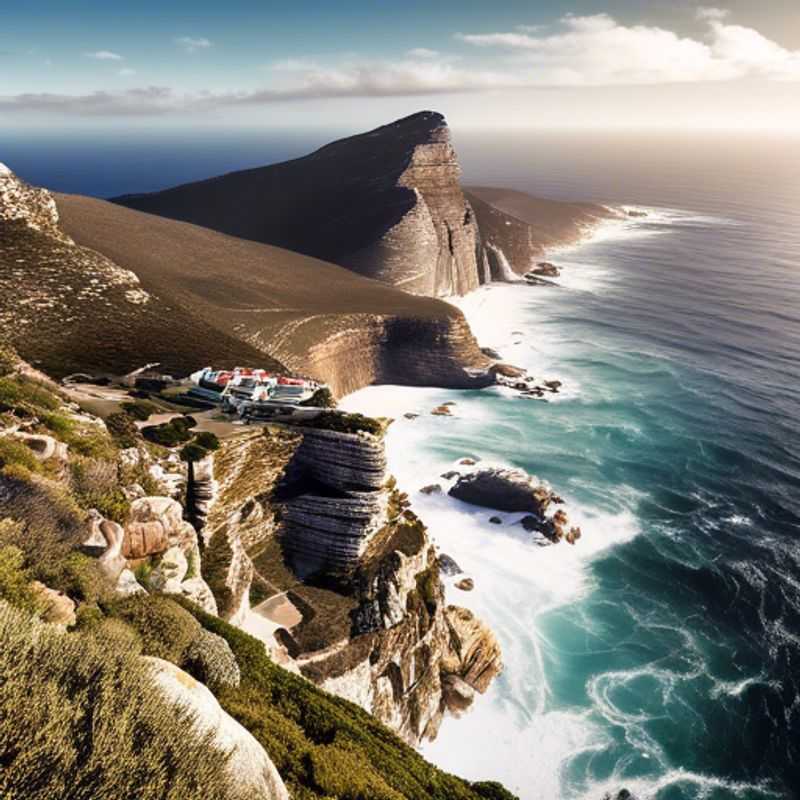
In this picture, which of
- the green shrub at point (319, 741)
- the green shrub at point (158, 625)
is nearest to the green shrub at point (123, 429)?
the green shrub at point (319, 741)

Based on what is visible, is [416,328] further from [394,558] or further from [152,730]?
[152,730]

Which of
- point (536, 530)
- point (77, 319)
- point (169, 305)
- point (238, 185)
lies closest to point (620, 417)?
point (536, 530)

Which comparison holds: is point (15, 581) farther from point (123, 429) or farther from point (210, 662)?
point (123, 429)

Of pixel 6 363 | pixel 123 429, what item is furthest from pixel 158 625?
pixel 6 363

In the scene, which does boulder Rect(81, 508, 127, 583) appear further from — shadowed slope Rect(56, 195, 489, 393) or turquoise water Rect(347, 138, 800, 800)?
shadowed slope Rect(56, 195, 489, 393)

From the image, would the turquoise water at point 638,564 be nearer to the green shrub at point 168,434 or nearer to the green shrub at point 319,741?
the green shrub at point 319,741
